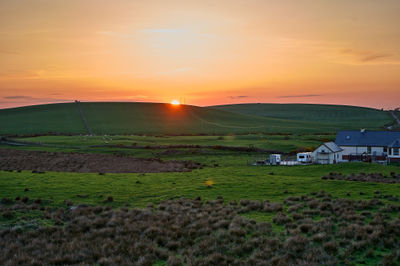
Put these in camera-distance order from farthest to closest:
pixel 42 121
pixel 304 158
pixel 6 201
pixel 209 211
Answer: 1. pixel 42 121
2. pixel 304 158
3. pixel 6 201
4. pixel 209 211

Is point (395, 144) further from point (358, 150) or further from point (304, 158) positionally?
point (304, 158)

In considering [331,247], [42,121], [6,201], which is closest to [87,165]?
[6,201]

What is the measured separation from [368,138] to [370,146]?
2.11m

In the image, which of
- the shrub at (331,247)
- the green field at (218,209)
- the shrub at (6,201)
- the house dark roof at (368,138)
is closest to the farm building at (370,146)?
the house dark roof at (368,138)

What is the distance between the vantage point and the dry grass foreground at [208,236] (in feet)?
45.0

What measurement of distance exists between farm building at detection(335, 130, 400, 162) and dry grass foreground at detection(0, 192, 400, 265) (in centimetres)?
4595

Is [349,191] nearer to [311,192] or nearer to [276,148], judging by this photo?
[311,192]

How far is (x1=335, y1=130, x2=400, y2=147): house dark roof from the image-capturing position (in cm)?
6341

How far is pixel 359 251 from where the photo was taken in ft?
46.9

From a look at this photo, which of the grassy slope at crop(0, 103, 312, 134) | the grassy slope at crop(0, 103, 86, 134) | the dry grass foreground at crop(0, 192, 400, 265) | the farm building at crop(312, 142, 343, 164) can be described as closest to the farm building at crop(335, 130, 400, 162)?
the farm building at crop(312, 142, 343, 164)

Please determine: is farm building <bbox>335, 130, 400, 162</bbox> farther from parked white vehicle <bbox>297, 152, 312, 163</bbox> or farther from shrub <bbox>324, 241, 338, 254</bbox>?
shrub <bbox>324, 241, 338, 254</bbox>

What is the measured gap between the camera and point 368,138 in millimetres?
66000

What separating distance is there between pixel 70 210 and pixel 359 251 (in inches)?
702

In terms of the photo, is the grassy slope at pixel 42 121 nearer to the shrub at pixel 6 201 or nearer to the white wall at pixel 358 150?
the white wall at pixel 358 150
